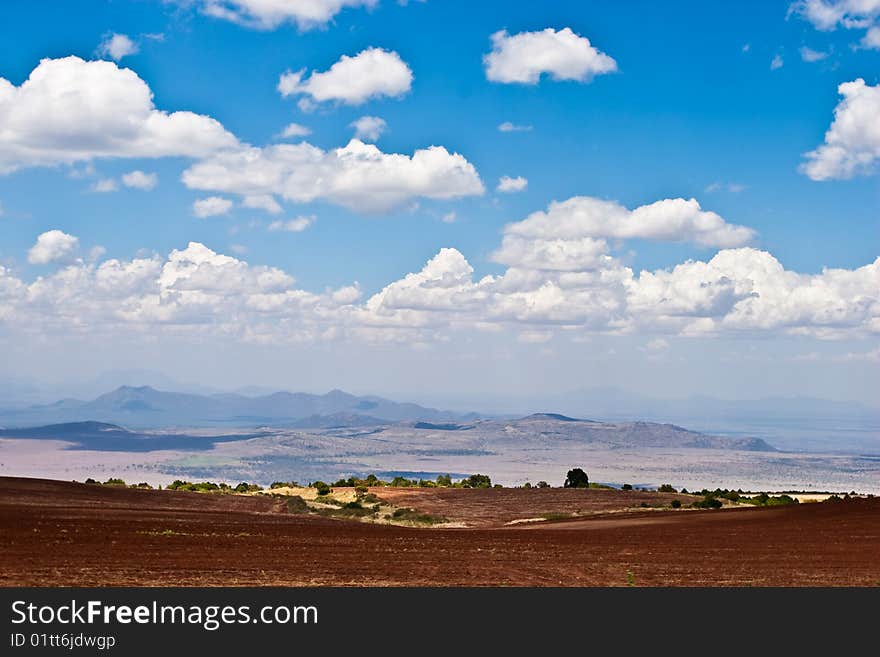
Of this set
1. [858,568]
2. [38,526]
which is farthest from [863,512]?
[38,526]

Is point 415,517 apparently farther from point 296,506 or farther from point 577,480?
point 577,480

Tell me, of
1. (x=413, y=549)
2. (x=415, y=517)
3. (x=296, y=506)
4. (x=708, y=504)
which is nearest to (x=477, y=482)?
(x=708, y=504)

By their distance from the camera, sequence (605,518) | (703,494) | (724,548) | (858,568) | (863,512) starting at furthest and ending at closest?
(703,494), (605,518), (863,512), (724,548), (858,568)

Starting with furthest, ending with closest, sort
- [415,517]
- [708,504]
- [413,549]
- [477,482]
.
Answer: [477,482]
[708,504]
[415,517]
[413,549]

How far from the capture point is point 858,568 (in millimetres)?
31516

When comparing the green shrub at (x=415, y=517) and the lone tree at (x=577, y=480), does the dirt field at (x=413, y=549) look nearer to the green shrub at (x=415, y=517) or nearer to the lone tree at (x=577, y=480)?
the green shrub at (x=415, y=517)

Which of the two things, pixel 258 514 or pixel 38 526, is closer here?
pixel 38 526

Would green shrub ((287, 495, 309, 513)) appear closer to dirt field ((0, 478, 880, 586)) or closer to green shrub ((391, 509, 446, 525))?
dirt field ((0, 478, 880, 586))

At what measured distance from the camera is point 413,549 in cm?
3588

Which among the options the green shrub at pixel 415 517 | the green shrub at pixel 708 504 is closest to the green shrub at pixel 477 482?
the green shrub at pixel 708 504

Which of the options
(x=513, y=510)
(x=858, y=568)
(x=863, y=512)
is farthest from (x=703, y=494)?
(x=858, y=568)
